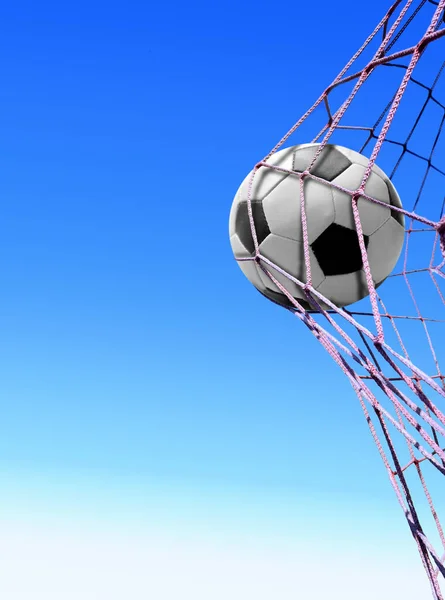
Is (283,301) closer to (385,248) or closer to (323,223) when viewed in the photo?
(323,223)

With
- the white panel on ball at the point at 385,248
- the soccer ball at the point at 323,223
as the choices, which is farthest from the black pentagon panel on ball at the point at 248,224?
the white panel on ball at the point at 385,248

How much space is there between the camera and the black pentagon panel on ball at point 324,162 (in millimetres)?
7680

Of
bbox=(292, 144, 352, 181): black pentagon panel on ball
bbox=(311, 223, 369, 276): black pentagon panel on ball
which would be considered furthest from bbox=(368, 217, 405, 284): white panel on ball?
bbox=(292, 144, 352, 181): black pentagon panel on ball

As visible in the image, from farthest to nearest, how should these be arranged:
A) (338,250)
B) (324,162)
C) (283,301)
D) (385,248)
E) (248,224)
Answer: (283,301) → (248,224) → (385,248) → (324,162) → (338,250)

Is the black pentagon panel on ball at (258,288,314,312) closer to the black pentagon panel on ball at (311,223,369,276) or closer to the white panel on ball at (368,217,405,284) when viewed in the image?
the black pentagon panel on ball at (311,223,369,276)

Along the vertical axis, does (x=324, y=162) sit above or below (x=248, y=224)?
above

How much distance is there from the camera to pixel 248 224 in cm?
818

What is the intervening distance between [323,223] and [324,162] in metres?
0.82

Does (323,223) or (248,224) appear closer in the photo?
(323,223)

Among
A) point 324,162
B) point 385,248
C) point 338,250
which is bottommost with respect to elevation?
point 338,250

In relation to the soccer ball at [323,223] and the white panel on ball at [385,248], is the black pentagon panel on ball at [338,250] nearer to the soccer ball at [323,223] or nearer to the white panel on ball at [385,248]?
the soccer ball at [323,223]

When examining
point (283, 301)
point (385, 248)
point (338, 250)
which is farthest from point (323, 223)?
point (283, 301)

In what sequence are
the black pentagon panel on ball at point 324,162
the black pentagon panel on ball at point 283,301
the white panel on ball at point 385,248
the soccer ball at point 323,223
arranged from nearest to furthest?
the soccer ball at point 323,223 < the black pentagon panel on ball at point 324,162 < the white panel on ball at point 385,248 < the black pentagon panel on ball at point 283,301

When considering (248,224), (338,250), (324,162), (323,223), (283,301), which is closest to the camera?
(323,223)
